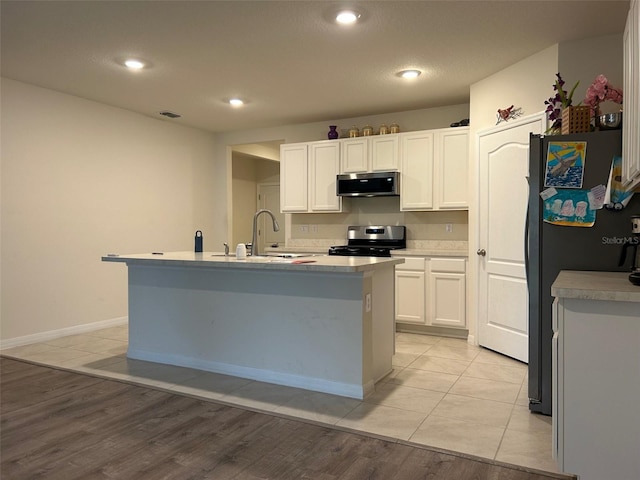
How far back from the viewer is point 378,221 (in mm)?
5551

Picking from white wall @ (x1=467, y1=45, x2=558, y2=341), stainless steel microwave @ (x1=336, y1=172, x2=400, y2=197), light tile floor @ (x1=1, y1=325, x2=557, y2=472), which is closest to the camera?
light tile floor @ (x1=1, y1=325, x2=557, y2=472)

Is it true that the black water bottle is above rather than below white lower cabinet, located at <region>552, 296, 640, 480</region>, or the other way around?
above

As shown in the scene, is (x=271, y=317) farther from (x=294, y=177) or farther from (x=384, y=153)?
(x=294, y=177)

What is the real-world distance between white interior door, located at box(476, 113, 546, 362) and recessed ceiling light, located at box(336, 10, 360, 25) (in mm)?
1627

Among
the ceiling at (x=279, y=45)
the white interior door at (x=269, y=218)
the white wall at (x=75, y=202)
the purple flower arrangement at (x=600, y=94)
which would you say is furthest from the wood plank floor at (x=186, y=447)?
the white interior door at (x=269, y=218)

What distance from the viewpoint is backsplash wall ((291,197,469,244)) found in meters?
5.12

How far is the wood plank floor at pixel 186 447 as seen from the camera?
2.04m

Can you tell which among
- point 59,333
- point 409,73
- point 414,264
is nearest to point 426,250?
point 414,264

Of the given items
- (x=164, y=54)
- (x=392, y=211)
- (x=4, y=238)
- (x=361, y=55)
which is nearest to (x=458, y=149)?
(x=392, y=211)

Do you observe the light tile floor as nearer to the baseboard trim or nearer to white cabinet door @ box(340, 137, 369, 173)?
the baseboard trim

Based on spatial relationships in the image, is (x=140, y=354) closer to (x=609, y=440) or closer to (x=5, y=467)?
(x=5, y=467)

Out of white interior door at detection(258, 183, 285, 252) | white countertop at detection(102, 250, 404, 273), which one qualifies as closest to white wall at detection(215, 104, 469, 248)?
white interior door at detection(258, 183, 285, 252)

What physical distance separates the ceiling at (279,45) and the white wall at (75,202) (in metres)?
0.32

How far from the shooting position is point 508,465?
6.86 feet
